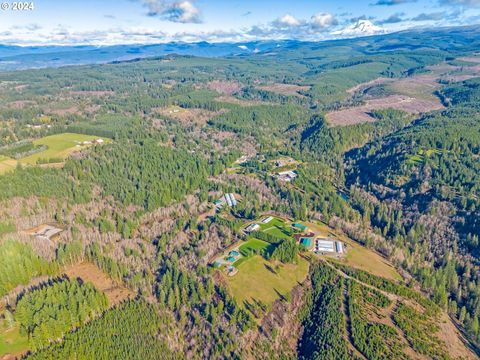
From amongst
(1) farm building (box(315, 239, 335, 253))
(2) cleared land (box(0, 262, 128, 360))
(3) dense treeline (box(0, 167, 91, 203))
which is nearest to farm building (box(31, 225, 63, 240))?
(3) dense treeline (box(0, 167, 91, 203))

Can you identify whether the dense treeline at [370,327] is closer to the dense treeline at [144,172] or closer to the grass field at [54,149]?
the dense treeline at [144,172]

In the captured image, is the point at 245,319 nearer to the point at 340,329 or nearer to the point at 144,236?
the point at 340,329

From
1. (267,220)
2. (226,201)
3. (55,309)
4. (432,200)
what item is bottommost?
(226,201)

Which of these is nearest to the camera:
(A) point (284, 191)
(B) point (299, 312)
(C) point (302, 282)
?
(B) point (299, 312)

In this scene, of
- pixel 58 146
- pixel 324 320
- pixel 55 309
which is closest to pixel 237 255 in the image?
pixel 324 320

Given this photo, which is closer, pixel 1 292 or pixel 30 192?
pixel 1 292

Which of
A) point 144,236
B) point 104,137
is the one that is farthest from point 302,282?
point 104,137

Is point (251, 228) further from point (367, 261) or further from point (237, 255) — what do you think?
point (367, 261)

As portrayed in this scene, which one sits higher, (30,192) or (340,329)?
(30,192)
